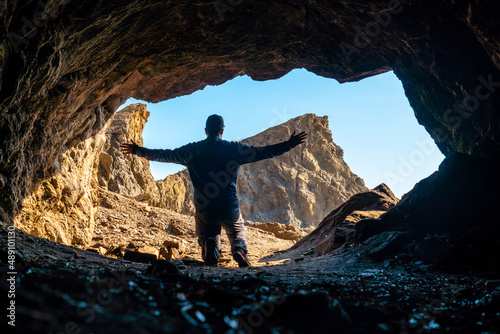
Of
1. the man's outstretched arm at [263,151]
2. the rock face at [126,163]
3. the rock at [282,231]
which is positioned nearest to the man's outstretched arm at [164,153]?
the man's outstretched arm at [263,151]

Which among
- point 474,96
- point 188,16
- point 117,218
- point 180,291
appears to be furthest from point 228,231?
point 117,218

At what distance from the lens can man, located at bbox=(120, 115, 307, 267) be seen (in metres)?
4.87

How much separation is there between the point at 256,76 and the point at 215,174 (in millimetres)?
4859

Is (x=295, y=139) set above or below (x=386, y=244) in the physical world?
above

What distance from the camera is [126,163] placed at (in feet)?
74.8

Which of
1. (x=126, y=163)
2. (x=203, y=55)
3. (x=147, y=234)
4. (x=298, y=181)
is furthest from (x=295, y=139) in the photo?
(x=298, y=181)

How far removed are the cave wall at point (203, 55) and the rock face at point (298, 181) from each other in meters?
29.5

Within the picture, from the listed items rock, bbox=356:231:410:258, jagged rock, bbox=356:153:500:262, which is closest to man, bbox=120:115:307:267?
rock, bbox=356:231:410:258

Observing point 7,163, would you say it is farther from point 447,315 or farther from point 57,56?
point 447,315

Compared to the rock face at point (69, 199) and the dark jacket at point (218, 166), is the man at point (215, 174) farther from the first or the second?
the rock face at point (69, 199)

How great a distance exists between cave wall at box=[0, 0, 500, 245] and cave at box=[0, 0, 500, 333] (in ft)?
0.10

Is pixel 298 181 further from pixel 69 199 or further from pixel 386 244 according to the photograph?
pixel 386 244

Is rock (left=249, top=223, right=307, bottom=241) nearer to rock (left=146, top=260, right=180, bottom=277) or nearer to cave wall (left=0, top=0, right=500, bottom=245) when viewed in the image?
cave wall (left=0, top=0, right=500, bottom=245)

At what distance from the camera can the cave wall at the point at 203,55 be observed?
3.44m
